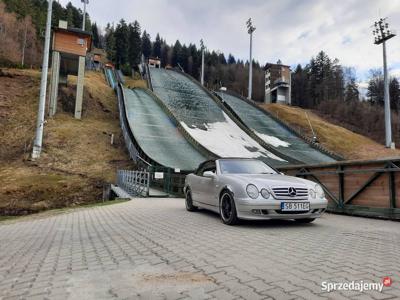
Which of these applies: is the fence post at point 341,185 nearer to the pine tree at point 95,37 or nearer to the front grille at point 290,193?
the front grille at point 290,193

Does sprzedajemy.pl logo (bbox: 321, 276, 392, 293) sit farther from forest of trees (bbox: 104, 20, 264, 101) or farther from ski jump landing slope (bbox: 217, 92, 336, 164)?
forest of trees (bbox: 104, 20, 264, 101)

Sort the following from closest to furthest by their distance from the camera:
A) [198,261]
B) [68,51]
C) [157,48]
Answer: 1. [198,261]
2. [68,51]
3. [157,48]

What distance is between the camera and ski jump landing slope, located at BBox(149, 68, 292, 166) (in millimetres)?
29719

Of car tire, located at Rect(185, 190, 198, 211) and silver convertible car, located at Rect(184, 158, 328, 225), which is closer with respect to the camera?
silver convertible car, located at Rect(184, 158, 328, 225)

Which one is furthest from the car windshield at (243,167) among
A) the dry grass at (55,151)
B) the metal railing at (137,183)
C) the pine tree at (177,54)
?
the pine tree at (177,54)

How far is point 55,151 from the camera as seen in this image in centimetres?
2811

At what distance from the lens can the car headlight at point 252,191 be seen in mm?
7047

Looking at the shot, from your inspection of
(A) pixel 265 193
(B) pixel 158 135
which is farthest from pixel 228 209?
(B) pixel 158 135

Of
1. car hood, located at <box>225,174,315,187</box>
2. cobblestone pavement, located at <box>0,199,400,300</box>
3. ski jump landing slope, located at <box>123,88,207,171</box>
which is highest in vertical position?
ski jump landing slope, located at <box>123,88,207,171</box>

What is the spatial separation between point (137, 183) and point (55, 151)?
14149 mm

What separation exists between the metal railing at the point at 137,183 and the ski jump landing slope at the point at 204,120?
8947 mm

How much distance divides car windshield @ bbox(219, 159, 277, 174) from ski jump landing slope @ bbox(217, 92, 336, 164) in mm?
22334

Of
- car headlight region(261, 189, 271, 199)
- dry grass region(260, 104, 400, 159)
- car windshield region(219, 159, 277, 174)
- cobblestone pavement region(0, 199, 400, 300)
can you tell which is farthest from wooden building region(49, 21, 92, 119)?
car headlight region(261, 189, 271, 199)

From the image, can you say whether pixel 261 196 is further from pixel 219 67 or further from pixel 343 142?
pixel 219 67
